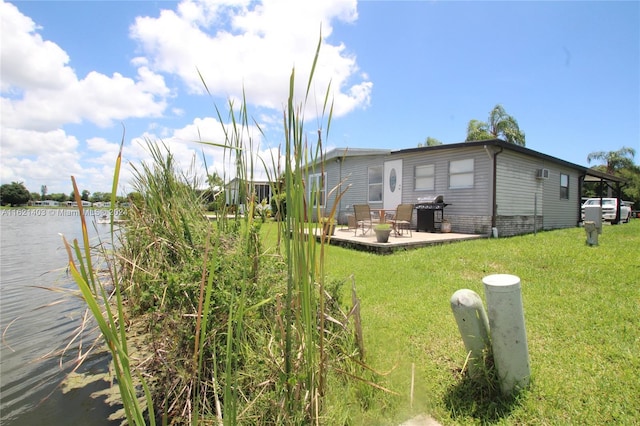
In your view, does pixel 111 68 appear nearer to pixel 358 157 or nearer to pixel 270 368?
pixel 270 368

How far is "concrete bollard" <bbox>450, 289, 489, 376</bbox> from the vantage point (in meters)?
2.11

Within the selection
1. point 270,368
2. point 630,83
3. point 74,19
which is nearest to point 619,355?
point 270,368

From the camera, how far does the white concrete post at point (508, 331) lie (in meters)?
1.94

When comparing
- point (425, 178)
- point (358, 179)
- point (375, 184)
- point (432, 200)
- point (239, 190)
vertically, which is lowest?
point (239, 190)

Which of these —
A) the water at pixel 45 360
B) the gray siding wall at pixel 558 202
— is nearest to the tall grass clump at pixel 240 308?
the water at pixel 45 360

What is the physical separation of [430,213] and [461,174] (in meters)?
1.66

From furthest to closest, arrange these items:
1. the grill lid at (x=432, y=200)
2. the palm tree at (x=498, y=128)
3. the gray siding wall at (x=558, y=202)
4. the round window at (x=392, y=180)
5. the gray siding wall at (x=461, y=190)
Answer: the palm tree at (x=498, y=128), the gray siding wall at (x=558, y=202), the round window at (x=392, y=180), the grill lid at (x=432, y=200), the gray siding wall at (x=461, y=190)

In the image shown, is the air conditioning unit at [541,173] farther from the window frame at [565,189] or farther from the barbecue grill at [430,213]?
the barbecue grill at [430,213]

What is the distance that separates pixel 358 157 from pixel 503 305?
12579 millimetres

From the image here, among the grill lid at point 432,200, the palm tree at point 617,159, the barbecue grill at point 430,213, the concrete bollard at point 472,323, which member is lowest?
the concrete bollard at point 472,323

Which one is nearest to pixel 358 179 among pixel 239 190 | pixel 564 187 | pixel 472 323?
pixel 564 187

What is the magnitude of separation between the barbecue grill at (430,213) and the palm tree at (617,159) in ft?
107

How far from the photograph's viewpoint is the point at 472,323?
2131 mm

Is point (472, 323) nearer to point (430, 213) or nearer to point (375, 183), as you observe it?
point (430, 213)
